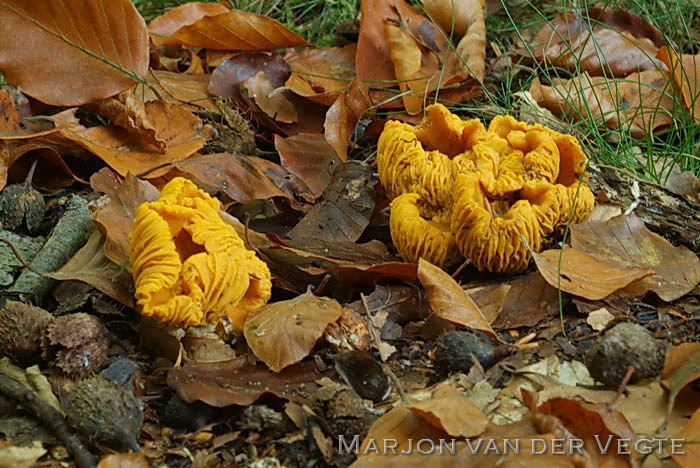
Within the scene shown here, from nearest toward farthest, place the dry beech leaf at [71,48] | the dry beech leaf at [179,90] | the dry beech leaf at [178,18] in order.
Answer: the dry beech leaf at [71,48], the dry beech leaf at [179,90], the dry beech leaf at [178,18]

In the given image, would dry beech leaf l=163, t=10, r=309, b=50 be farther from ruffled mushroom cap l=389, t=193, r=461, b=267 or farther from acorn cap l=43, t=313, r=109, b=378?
acorn cap l=43, t=313, r=109, b=378

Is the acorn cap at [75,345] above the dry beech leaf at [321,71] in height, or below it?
below

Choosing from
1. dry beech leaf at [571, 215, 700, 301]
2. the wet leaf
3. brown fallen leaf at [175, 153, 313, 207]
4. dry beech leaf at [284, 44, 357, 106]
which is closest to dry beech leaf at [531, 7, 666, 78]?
dry beech leaf at [284, 44, 357, 106]

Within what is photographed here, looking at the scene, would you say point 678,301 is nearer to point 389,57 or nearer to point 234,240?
Result: point 234,240

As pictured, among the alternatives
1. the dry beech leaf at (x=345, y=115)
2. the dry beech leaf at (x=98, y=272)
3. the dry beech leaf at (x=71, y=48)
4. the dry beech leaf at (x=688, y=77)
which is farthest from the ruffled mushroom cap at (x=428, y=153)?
the dry beech leaf at (x=688, y=77)

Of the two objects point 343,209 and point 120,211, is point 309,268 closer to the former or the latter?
point 343,209

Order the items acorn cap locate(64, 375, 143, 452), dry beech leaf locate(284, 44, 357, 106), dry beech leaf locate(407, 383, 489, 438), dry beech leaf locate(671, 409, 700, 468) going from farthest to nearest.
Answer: dry beech leaf locate(284, 44, 357, 106) → acorn cap locate(64, 375, 143, 452) → dry beech leaf locate(407, 383, 489, 438) → dry beech leaf locate(671, 409, 700, 468)

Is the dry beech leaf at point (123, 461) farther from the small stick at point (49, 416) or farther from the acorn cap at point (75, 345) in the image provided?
the acorn cap at point (75, 345)
